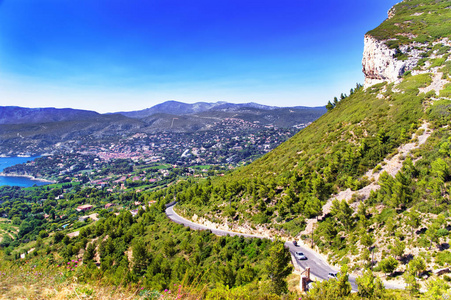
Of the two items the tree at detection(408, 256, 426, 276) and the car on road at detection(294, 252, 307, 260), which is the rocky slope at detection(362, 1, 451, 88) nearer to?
the tree at detection(408, 256, 426, 276)

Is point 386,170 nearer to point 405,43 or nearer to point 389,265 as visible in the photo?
point 389,265

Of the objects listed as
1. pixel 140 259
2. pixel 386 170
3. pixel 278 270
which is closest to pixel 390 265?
pixel 278 270

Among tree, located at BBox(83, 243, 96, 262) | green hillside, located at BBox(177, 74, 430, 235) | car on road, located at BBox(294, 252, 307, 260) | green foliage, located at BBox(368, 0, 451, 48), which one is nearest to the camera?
car on road, located at BBox(294, 252, 307, 260)

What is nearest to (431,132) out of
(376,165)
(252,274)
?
(376,165)

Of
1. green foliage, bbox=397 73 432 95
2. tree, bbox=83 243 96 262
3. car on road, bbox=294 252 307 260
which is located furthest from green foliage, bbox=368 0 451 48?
tree, bbox=83 243 96 262

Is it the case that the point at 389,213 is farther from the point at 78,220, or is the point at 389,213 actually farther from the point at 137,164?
the point at 137,164

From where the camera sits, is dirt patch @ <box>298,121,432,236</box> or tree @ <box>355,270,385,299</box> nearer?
tree @ <box>355,270,385,299</box>

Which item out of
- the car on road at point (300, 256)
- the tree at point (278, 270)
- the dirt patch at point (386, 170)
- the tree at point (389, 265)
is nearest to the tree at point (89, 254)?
the car on road at point (300, 256)

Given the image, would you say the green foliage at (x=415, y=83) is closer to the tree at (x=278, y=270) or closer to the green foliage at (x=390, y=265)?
the green foliage at (x=390, y=265)

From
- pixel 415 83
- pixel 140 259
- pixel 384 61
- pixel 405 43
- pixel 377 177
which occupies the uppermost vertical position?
pixel 405 43
